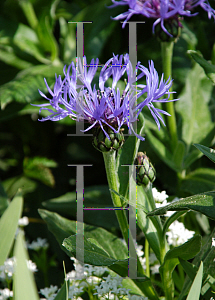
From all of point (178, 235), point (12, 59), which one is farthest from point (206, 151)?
point (12, 59)

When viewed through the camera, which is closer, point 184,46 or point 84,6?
point 184,46

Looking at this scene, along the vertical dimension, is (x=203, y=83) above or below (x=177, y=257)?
above

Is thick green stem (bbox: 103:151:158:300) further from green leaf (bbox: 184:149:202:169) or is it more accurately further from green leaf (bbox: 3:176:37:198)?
green leaf (bbox: 3:176:37:198)

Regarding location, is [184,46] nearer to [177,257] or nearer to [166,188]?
[166,188]

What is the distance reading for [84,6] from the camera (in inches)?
48.5

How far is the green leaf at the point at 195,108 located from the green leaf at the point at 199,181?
0.27 ft

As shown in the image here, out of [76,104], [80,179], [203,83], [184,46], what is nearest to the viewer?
[76,104]

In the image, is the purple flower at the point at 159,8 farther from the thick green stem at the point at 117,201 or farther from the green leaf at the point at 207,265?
the green leaf at the point at 207,265

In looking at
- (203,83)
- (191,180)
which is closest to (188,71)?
(203,83)

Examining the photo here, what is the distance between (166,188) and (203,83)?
33 centimetres

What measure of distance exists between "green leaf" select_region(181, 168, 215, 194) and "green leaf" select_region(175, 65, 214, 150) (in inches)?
3.3

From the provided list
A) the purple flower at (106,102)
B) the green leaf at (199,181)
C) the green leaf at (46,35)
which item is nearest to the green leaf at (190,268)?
the purple flower at (106,102)

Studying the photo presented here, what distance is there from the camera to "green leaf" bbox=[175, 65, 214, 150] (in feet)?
3.15

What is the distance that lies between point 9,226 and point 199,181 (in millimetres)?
572
